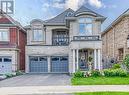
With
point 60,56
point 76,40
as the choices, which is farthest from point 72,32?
point 60,56

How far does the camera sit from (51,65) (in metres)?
46.6

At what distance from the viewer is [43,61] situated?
153ft

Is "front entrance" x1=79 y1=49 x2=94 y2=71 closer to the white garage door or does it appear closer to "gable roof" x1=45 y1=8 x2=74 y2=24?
"gable roof" x1=45 y1=8 x2=74 y2=24

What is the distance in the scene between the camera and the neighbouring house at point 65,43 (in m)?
39.9

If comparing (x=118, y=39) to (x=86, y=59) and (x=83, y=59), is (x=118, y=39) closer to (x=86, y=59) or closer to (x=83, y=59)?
(x=86, y=59)

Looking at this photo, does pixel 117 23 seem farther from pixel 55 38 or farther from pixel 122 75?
pixel 122 75

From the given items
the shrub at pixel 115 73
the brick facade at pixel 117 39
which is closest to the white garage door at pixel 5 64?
the brick facade at pixel 117 39

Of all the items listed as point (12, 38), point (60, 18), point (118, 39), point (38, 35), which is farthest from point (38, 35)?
point (118, 39)

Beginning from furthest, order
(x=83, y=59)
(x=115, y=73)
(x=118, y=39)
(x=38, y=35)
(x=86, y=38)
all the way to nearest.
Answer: (x=38, y=35)
(x=118, y=39)
(x=83, y=59)
(x=86, y=38)
(x=115, y=73)

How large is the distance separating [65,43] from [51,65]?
523 centimetres

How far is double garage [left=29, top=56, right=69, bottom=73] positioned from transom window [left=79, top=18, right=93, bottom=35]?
6629 millimetres

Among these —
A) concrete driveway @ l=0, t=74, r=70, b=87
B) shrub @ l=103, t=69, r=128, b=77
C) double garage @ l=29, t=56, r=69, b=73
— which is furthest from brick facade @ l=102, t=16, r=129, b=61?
concrete driveway @ l=0, t=74, r=70, b=87

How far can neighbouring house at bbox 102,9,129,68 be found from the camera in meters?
40.5

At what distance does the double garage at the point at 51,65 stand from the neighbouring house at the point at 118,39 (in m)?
6.71
